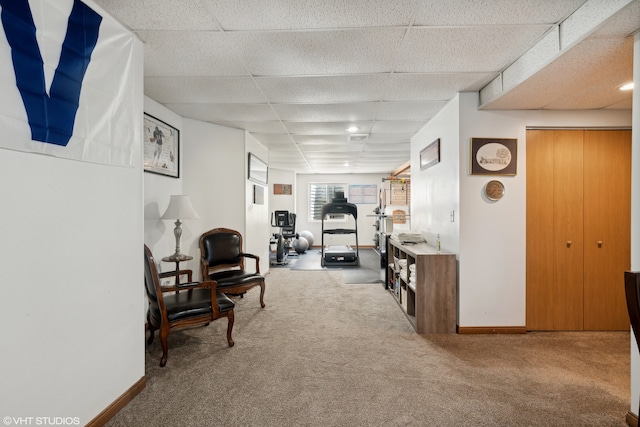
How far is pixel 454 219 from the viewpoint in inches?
129

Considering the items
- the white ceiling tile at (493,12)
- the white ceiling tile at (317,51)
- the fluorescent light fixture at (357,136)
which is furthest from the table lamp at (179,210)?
the white ceiling tile at (493,12)

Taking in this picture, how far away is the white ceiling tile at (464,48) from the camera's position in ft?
6.90

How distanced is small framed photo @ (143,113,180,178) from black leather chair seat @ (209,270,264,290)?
146cm

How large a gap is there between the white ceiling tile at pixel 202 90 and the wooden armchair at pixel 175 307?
167 centimetres

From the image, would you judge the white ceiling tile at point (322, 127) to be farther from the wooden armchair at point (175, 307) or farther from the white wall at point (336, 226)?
the white wall at point (336, 226)

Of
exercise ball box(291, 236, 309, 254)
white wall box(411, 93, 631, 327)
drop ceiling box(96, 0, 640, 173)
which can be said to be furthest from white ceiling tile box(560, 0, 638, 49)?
exercise ball box(291, 236, 309, 254)

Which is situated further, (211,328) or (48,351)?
(211,328)

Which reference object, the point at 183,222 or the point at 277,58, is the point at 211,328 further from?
the point at 277,58

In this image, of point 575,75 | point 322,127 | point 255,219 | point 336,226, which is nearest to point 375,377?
point 575,75

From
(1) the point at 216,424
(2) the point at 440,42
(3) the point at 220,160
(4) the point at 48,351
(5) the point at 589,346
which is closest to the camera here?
(4) the point at 48,351

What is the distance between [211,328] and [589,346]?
12.4 ft

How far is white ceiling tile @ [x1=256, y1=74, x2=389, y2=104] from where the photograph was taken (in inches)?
113

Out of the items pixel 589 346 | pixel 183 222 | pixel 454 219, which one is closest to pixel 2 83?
pixel 183 222

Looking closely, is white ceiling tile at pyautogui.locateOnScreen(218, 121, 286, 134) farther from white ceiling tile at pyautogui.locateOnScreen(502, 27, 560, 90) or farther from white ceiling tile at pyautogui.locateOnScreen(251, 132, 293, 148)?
white ceiling tile at pyautogui.locateOnScreen(502, 27, 560, 90)
